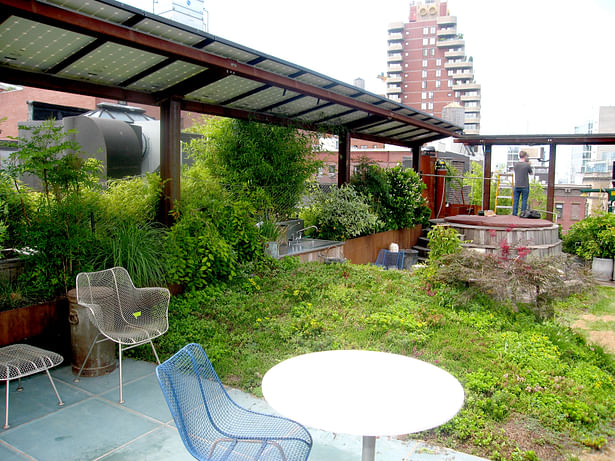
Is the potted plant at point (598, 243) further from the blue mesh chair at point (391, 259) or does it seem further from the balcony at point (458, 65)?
the balcony at point (458, 65)

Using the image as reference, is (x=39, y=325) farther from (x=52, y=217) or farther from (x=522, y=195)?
(x=522, y=195)

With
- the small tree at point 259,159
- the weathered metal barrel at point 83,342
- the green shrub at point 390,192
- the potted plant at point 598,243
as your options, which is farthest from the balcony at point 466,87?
the weathered metal barrel at point 83,342

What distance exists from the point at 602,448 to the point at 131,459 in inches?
121

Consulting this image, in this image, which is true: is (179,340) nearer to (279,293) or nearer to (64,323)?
(64,323)

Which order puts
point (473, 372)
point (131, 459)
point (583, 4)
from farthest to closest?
point (583, 4) < point (473, 372) < point (131, 459)

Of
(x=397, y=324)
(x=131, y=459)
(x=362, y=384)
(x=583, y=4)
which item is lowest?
(x=131, y=459)

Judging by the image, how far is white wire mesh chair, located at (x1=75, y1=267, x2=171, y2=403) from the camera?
4027 millimetres

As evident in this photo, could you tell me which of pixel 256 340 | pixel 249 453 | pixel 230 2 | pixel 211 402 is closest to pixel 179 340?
pixel 256 340

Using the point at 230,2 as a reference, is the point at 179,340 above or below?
below

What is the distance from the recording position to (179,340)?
189 inches

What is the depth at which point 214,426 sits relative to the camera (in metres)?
2.39

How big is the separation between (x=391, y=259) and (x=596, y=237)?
17.1ft

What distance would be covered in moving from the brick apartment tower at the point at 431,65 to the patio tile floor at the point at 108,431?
84390mm

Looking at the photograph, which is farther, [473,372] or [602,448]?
[473,372]
